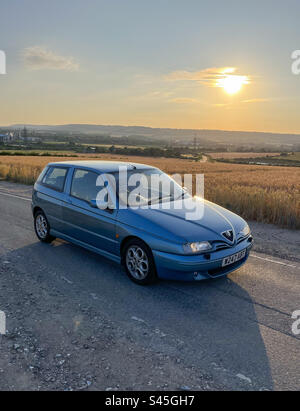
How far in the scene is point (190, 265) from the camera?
4.38m

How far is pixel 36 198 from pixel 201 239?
387 cm

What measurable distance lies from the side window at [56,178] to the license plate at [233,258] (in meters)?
3.23

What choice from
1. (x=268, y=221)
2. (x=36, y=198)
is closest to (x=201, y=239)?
(x=36, y=198)

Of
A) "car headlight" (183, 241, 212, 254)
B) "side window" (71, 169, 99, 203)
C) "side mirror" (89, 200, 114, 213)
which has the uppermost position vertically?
"side window" (71, 169, 99, 203)

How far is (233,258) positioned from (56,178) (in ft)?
11.9

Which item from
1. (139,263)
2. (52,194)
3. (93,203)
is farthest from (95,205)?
(52,194)

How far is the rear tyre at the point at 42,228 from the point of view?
669 centimetres

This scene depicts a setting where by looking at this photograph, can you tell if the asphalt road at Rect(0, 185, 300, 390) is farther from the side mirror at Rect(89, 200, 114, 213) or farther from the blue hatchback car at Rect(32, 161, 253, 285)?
the side mirror at Rect(89, 200, 114, 213)

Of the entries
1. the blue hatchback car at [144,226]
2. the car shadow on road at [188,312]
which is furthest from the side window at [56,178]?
the car shadow on road at [188,312]

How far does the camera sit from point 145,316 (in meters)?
4.04

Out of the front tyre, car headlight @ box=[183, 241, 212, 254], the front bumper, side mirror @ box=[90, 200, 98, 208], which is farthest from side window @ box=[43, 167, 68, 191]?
car headlight @ box=[183, 241, 212, 254]

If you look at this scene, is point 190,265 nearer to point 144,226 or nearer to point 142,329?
point 144,226

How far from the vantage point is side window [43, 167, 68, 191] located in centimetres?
630

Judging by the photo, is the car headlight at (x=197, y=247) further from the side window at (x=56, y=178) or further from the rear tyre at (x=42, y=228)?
the rear tyre at (x=42, y=228)
